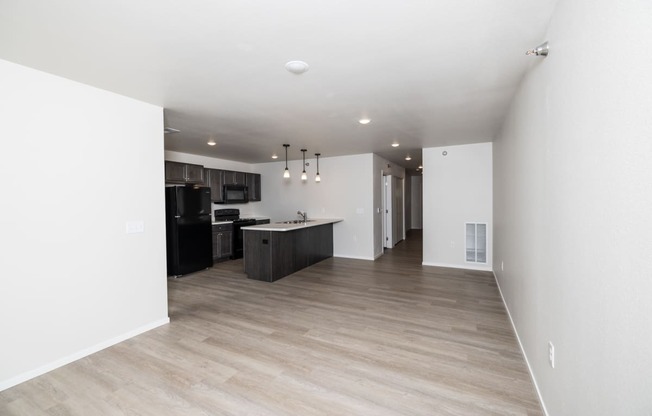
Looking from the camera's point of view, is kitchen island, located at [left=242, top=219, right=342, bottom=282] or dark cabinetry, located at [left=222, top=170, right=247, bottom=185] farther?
dark cabinetry, located at [left=222, top=170, right=247, bottom=185]

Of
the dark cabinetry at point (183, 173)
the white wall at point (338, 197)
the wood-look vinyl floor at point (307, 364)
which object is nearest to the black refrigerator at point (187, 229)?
the dark cabinetry at point (183, 173)

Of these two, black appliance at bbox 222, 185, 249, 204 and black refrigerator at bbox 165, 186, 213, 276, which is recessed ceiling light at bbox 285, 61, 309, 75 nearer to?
black refrigerator at bbox 165, 186, 213, 276

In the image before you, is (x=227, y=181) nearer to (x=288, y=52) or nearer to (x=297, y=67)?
(x=297, y=67)

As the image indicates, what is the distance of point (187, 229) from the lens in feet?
17.9

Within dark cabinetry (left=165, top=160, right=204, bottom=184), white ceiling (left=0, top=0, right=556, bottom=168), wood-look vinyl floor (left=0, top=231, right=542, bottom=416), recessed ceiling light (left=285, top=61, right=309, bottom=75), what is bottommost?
wood-look vinyl floor (left=0, top=231, right=542, bottom=416)

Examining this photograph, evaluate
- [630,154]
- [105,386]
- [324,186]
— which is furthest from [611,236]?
[324,186]

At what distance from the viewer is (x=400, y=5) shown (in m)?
1.54

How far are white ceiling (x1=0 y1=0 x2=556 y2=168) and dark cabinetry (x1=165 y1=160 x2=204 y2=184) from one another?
2533 millimetres

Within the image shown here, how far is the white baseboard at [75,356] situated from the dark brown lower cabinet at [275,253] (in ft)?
6.17

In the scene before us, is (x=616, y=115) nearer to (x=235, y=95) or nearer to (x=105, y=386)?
(x=235, y=95)

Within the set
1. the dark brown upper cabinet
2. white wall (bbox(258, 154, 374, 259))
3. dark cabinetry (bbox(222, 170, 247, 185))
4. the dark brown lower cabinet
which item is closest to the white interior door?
white wall (bbox(258, 154, 374, 259))

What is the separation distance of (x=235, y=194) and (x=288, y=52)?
5.57 metres

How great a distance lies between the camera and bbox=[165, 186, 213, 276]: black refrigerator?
5.27 m

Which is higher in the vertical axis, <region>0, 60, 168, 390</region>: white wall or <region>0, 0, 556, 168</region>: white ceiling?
<region>0, 0, 556, 168</region>: white ceiling
